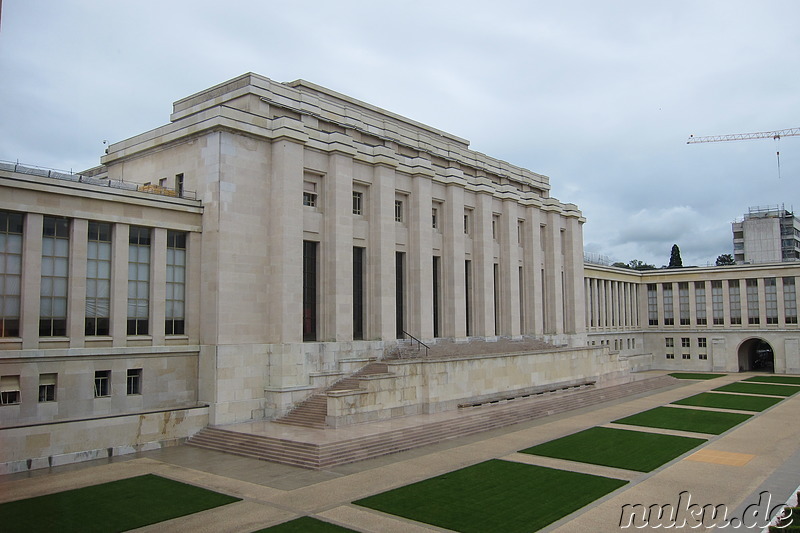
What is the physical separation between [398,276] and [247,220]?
1293 cm

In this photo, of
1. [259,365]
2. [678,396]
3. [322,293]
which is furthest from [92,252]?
[678,396]

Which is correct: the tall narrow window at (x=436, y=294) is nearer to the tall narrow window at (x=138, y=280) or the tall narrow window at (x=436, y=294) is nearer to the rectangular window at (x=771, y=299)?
the tall narrow window at (x=138, y=280)

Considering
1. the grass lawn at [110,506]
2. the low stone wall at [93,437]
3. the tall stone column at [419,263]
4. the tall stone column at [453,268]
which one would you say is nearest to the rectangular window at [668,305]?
the tall stone column at [453,268]

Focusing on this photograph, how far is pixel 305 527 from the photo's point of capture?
17.9 m

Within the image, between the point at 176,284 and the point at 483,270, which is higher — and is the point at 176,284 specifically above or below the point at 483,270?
below

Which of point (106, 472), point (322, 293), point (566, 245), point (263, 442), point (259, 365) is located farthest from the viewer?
point (566, 245)

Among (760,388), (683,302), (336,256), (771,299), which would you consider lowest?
(760,388)

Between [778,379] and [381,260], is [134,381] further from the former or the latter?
[778,379]

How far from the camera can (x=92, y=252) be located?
29.5 m

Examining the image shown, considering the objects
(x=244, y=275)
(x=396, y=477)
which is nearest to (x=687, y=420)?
(x=396, y=477)

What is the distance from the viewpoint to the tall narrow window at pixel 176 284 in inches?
1271

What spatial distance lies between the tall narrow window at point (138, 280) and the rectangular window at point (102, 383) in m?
2.36

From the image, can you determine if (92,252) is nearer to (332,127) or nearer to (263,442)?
(263,442)

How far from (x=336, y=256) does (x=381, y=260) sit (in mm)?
3842
